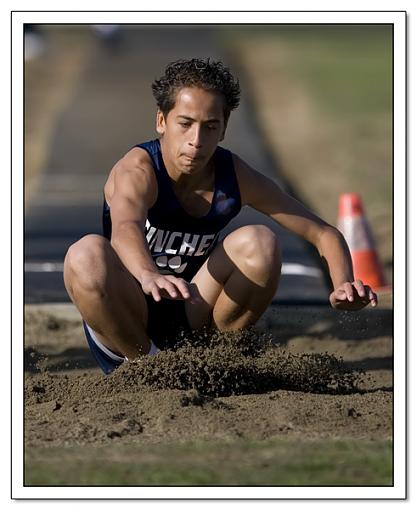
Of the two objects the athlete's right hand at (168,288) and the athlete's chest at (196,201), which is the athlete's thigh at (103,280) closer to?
the athlete's chest at (196,201)

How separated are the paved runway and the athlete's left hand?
336 cm

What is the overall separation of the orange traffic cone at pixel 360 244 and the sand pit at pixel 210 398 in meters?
2.67

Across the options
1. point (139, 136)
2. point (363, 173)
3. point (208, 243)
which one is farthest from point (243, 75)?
point (208, 243)

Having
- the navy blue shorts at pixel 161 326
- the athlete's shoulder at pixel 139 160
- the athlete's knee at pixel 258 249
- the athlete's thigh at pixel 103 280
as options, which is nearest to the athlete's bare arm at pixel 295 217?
the athlete's knee at pixel 258 249

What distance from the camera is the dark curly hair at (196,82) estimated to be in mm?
5867

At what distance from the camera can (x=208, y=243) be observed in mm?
6215

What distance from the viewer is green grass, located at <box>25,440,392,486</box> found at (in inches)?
181

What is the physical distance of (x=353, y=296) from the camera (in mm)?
5500

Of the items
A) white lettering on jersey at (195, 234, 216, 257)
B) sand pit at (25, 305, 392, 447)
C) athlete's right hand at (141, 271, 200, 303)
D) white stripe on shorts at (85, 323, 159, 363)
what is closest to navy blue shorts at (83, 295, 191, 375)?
white stripe on shorts at (85, 323, 159, 363)

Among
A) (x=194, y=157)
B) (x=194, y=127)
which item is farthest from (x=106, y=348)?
(x=194, y=127)

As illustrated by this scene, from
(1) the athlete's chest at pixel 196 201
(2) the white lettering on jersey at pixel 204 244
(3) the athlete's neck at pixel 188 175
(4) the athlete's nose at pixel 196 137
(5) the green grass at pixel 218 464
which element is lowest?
(5) the green grass at pixel 218 464

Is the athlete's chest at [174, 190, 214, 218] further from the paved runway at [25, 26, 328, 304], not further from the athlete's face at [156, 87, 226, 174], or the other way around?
the paved runway at [25, 26, 328, 304]
